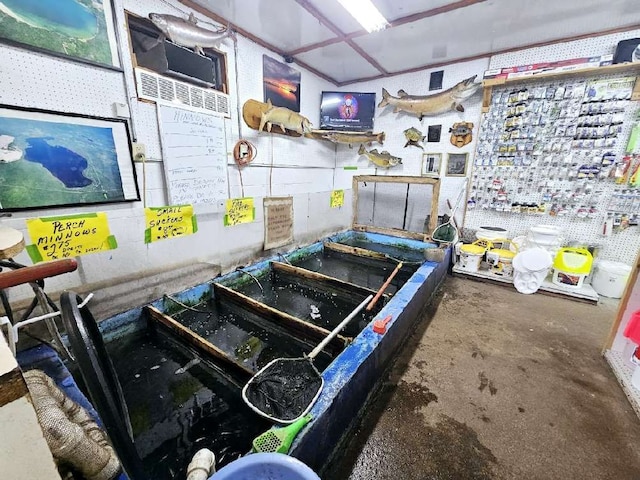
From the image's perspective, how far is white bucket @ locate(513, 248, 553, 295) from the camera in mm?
3145

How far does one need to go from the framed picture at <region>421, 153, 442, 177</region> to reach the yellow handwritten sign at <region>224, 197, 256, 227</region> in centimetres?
312

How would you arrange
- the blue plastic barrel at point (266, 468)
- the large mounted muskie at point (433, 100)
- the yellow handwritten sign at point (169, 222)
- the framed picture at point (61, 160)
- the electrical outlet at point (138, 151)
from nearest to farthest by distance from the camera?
1. the blue plastic barrel at point (266, 468)
2. the framed picture at point (61, 160)
3. the yellow handwritten sign at point (169, 222)
4. the electrical outlet at point (138, 151)
5. the large mounted muskie at point (433, 100)

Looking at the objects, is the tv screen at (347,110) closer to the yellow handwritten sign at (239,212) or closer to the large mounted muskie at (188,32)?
the large mounted muskie at (188,32)

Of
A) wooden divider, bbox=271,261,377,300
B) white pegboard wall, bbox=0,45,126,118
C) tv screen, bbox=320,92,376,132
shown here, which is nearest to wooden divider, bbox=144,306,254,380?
wooden divider, bbox=271,261,377,300

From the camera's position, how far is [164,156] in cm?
249

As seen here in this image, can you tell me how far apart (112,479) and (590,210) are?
503 centimetres

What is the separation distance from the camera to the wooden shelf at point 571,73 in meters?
2.88

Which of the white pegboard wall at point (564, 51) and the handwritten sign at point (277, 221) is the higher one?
the white pegboard wall at point (564, 51)

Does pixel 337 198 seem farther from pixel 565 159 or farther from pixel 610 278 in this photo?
pixel 610 278

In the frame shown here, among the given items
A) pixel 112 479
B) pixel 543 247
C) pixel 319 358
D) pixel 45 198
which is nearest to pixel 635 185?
pixel 543 247

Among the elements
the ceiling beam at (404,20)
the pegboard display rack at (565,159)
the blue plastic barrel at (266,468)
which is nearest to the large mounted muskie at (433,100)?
the pegboard display rack at (565,159)

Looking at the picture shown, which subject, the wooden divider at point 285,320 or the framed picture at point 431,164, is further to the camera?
the framed picture at point 431,164

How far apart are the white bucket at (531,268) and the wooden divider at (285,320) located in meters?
2.80

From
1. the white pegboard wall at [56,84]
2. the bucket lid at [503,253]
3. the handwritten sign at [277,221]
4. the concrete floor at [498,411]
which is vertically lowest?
the concrete floor at [498,411]
